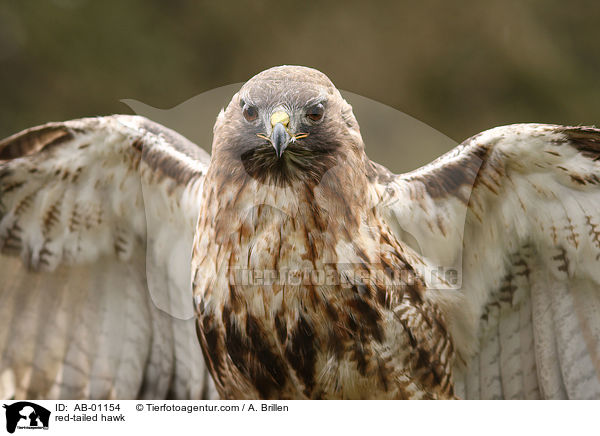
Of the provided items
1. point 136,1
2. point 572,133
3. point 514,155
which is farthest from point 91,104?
point 572,133

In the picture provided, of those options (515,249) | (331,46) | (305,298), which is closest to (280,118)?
(331,46)

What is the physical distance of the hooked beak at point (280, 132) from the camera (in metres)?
1.37

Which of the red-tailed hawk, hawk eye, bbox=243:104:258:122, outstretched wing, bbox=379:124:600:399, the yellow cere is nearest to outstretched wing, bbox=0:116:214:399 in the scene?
the red-tailed hawk

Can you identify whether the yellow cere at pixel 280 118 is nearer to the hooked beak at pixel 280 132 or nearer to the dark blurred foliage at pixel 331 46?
the hooked beak at pixel 280 132

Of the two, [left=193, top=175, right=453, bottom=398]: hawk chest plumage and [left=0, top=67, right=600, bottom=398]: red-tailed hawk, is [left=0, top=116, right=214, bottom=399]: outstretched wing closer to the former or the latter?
[left=0, top=67, right=600, bottom=398]: red-tailed hawk

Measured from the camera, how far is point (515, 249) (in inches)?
69.7

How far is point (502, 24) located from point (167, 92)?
84cm

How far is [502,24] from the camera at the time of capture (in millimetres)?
1568

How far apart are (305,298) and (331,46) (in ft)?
2.01

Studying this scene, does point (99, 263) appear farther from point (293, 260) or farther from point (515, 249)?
point (515, 249)

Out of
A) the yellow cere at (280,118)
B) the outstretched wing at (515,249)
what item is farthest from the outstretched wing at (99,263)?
the outstretched wing at (515,249)
